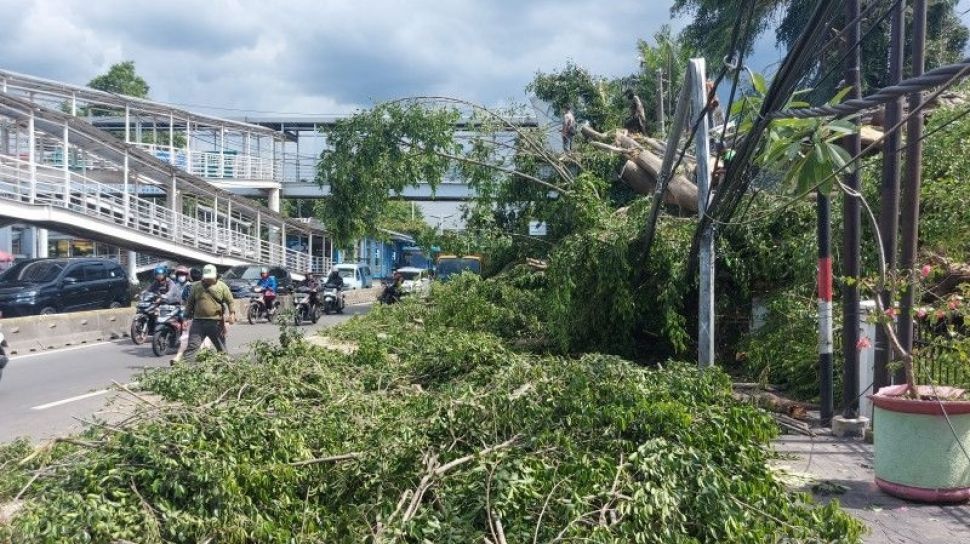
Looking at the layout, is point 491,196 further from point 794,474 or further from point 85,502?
point 85,502

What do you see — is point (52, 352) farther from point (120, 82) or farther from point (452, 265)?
point (120, 82)

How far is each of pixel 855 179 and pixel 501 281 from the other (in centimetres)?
770

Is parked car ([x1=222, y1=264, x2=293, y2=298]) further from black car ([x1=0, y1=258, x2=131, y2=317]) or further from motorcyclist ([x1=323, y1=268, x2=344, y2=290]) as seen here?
black car ([x1=0, y1=258, x2=131, y2=317])

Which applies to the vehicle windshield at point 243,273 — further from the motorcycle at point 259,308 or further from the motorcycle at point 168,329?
the motorcycle at point 168,329

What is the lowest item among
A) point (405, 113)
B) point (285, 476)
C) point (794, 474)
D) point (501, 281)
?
point (794, 474)

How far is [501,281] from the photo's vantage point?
14672 millimetres

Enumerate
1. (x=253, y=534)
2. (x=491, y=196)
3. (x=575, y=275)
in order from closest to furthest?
(x=253, y=534) < (x=575, y=275) < (x=491, y=196)

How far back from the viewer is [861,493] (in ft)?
19.6

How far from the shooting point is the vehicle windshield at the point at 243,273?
27.4m

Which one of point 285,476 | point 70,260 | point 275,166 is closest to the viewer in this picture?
point 285,476

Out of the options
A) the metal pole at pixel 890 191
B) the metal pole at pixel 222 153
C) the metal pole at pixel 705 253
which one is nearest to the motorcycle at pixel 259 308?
the metal pole at pixel 705 253

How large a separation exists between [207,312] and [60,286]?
31.8 ft

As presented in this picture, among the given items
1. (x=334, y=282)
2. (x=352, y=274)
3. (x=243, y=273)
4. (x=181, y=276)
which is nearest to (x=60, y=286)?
(x=181, y=276)

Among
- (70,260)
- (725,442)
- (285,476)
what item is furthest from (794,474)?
(70,260)
